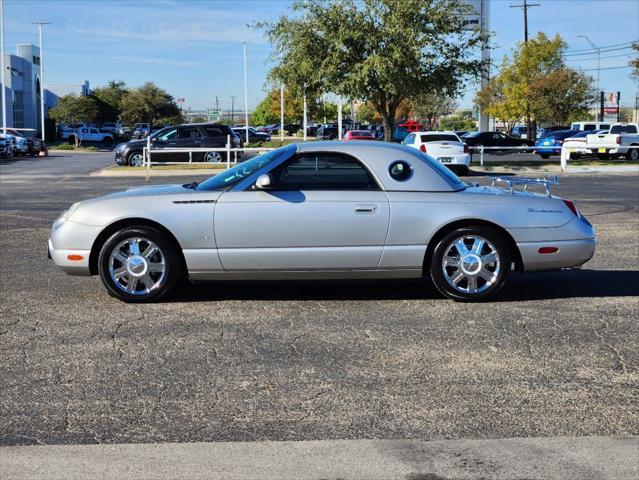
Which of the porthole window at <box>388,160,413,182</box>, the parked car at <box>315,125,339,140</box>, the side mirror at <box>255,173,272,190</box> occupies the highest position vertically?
the parked car at <box>315,125,339,140</box>

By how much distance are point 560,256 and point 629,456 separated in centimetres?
371

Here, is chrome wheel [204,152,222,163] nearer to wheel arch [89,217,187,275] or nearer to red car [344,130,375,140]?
red car [344,130,375,140]

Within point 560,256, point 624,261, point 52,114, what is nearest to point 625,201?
point 624,261

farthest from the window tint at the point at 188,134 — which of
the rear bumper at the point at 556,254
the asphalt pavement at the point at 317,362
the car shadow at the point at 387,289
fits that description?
the rear bumper at the point at 556,254

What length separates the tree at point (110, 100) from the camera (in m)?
92.4

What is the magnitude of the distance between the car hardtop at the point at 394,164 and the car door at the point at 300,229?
0.23 metres

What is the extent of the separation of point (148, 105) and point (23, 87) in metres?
13.9

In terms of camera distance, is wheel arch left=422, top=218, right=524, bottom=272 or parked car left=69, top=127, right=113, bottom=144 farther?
parked car left=69, top=127, right=113, bottom=144

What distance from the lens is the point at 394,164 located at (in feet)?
25.7

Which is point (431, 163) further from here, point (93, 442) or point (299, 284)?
point (93, 442)

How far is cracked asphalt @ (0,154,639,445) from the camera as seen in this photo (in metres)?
4.76

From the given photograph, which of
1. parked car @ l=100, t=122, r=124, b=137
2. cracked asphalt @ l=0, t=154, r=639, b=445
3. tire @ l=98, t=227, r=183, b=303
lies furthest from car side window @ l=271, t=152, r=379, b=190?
parked car @ l=100, t=122, r=124, b=137

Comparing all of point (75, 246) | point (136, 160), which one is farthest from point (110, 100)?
point (75, 246)

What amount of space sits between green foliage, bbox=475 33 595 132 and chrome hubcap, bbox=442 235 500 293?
54.0m
